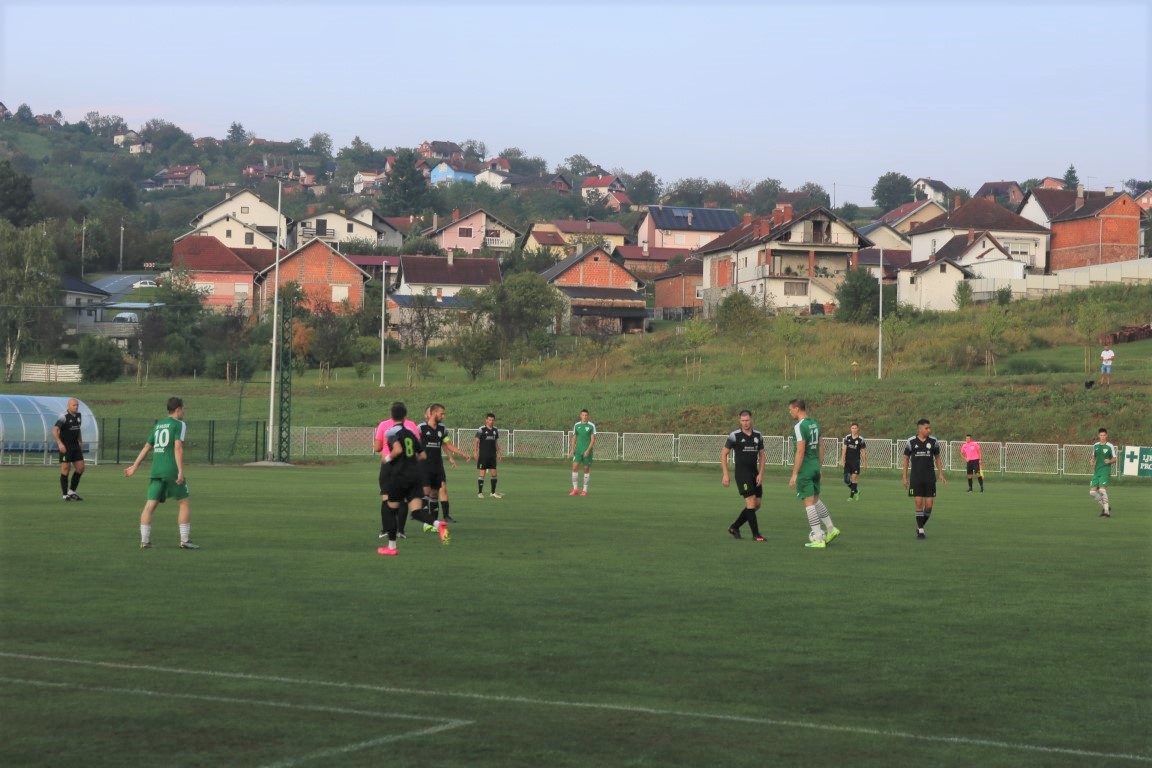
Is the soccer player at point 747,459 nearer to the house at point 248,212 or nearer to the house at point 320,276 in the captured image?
the house at point 320,276

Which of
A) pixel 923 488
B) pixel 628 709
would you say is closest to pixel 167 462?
pixel 628 709

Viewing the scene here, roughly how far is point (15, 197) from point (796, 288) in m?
83.1

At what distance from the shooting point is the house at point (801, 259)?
10519cm

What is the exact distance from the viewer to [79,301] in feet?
342

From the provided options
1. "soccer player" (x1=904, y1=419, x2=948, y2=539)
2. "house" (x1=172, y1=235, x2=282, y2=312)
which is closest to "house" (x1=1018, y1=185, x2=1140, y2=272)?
"house" (x1=172, y1=235, x2=282, y2=312)

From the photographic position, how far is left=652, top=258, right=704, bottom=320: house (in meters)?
121

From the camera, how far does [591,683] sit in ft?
31.3

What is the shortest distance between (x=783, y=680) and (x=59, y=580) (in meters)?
8.47

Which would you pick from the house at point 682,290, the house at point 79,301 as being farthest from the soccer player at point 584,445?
the house at point 682,290

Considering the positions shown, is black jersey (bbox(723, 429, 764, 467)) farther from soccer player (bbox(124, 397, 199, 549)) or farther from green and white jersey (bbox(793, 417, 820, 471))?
soccer player (bbox(124, 397, 199, 549))

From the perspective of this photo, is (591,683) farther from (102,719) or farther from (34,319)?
(34,319)

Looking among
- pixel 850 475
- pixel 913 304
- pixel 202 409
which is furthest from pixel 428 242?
pixel 850 475

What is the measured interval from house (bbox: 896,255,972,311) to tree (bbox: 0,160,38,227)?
8877 cm

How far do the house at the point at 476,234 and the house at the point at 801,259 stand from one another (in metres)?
52.7
